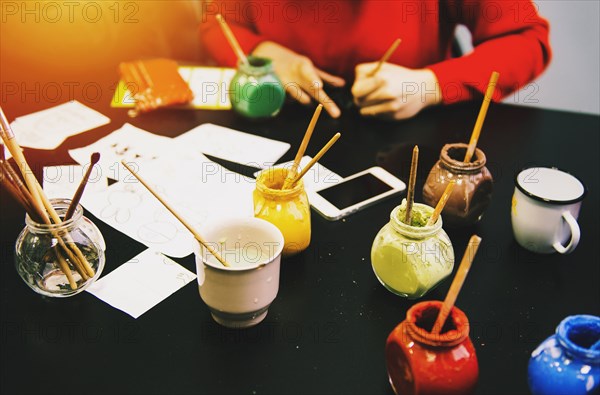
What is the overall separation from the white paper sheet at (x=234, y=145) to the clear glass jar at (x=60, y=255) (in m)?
0.42

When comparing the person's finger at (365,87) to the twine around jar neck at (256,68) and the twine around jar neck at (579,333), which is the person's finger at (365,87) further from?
the twine around jar neck at (579,333)

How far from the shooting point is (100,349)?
75cm

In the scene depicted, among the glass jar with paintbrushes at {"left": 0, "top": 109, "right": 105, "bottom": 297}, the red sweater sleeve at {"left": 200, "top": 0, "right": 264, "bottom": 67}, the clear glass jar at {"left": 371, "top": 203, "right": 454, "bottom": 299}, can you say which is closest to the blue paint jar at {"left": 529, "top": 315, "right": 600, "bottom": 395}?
the clear glass jar at {"left": 371, "top": 203, "right": 454, "bottom": 299}

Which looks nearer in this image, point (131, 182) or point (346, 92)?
point (131, 182)

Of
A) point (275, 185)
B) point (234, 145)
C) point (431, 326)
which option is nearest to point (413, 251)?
point (431, 326)

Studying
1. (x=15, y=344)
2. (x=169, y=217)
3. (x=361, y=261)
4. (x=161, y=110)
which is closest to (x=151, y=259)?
(x=169, y=217)

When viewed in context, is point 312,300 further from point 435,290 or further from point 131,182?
point 131,182

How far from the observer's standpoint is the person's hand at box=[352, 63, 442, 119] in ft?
4.39

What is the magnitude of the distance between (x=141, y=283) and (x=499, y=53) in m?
1.09

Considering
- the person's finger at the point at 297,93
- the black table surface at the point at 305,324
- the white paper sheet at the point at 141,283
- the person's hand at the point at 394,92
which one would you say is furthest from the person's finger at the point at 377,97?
the white paper sheet at the point at 141,283

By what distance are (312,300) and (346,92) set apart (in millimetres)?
775

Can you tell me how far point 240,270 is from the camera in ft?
2.31

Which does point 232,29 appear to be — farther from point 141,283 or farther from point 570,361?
point 570,361

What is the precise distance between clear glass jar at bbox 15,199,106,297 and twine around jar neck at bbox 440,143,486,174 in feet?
1.81
